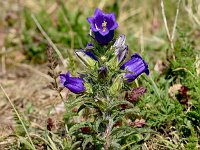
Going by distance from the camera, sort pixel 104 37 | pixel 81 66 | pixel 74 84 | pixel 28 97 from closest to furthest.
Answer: pixel 104 37 → pixel 74 84 → pixel 28 97 → pixel 81 66

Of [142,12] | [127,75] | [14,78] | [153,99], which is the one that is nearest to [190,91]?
[153,99]

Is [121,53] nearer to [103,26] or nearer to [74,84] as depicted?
[103,26]

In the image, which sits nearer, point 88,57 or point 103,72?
point 103,72

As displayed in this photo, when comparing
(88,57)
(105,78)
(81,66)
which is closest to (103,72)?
(105,78)

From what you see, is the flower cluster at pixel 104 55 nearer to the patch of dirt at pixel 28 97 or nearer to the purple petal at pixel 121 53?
the purple petal at pixel 121 53

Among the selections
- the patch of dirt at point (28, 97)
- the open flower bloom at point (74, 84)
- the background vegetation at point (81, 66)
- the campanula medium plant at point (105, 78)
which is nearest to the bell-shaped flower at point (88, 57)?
the campanula medium plant at point (105, 78)

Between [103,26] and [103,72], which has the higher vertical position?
[103,26]

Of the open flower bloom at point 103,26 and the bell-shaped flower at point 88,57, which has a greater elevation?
the open flower bloom at point 103,26
